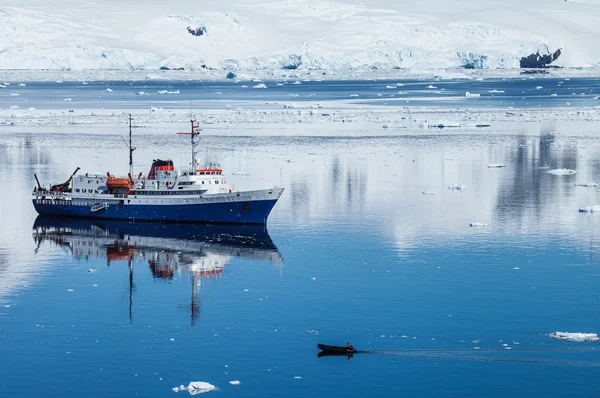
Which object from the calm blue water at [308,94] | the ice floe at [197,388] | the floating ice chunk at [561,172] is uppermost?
the calm blue water at [308,94]

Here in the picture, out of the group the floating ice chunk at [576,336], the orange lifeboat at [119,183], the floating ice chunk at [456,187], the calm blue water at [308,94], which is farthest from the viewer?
the calm blue water at [308,94]

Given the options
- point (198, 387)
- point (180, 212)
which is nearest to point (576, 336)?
point (198, 387)

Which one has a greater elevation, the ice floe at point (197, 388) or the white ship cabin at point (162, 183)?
the white ship cabin at point (162, 183)

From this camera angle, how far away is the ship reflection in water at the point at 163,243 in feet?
119

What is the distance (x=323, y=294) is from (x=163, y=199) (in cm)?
1560

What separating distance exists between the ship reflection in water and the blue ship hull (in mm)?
359

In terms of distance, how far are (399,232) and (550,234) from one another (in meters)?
5.84

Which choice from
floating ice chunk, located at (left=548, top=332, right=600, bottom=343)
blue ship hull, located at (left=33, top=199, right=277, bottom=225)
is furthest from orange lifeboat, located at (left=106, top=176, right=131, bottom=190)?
floating ice chunk, located at (left=548, top=332, right=600, bottom=343)

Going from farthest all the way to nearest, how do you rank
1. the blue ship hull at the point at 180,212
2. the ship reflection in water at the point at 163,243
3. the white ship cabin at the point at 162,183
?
the white ship cabin at the point at 162,183 < the blue ship hull at the point at 180,212 < the ship reflection in water at the point at 163,243

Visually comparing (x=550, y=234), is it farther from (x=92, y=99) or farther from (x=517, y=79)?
(x=517, y=79)

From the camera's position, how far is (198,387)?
74.9 ft

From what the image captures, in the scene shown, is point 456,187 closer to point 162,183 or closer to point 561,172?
point 561,172

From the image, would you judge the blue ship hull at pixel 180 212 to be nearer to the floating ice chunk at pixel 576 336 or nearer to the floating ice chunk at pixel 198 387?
→ the floating ice chunk at pixel 576 336

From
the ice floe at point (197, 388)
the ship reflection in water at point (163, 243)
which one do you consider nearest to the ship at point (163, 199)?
the ship reflection in water at point (163, 243)
